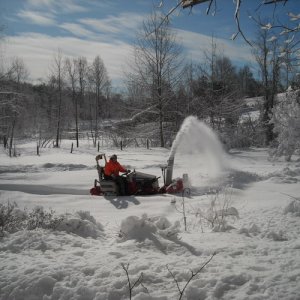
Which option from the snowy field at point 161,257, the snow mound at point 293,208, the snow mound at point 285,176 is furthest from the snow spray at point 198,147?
the snow mound at point 293,208

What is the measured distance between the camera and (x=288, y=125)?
17.8 m

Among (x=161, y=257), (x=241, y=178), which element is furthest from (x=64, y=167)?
(x=161, y=257)

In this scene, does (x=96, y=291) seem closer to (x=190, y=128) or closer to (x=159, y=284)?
(x=159, y=284)

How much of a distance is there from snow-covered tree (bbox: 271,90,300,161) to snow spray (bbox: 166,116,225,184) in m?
3.28

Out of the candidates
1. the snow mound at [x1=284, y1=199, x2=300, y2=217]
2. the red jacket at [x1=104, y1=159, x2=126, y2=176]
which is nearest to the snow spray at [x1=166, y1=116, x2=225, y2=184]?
the red jacket at [x1=104, y1=159, x2=126, y2=176]

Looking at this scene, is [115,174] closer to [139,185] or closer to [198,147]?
[139,185]

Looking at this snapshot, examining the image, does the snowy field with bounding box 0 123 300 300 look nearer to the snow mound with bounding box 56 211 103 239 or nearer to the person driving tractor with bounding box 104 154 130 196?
the snow mound with bounding box 56 211 103 239

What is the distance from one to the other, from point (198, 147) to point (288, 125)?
6576mm

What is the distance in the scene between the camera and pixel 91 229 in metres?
5.96

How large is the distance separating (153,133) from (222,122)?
688 cm

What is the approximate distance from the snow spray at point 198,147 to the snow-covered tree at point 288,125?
328cm

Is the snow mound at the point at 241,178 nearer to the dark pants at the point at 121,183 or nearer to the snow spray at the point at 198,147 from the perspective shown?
the snow spray at the point at 198,147

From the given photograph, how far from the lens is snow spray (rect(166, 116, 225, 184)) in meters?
12.4

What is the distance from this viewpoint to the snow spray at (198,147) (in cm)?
1235
